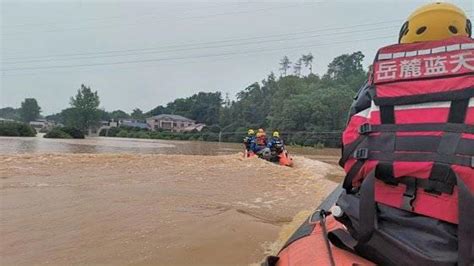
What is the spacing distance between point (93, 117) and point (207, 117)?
64.3 ft

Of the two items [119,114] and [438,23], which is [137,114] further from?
[438,23]

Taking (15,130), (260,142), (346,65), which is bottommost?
(260,142)

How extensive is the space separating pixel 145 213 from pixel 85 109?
5917 cm

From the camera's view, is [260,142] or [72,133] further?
[72,133]

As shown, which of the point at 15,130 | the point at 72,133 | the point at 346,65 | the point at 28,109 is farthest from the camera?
the point at 28,109

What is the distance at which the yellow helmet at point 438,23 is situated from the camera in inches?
61.9

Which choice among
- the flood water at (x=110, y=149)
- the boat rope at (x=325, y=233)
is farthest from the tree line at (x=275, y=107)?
the boat rope at (x=325, y=233)

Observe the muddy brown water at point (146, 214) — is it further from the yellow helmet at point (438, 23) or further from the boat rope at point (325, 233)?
the yellow helmet at point (438, 23)

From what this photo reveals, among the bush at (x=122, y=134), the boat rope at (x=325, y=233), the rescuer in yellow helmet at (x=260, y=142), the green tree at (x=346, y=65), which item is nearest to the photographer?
the boat rope at (x=325, y=233)

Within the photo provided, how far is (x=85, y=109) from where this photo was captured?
60344 millimetres

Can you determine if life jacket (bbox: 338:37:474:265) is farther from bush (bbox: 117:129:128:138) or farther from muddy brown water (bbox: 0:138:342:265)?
bush (bbox: 117:129:128:138)

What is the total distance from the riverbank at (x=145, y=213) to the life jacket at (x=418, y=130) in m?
2.19

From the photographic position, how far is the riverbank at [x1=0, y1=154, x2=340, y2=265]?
3576mm

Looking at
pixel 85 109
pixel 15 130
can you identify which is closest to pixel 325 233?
pixel 15 130
